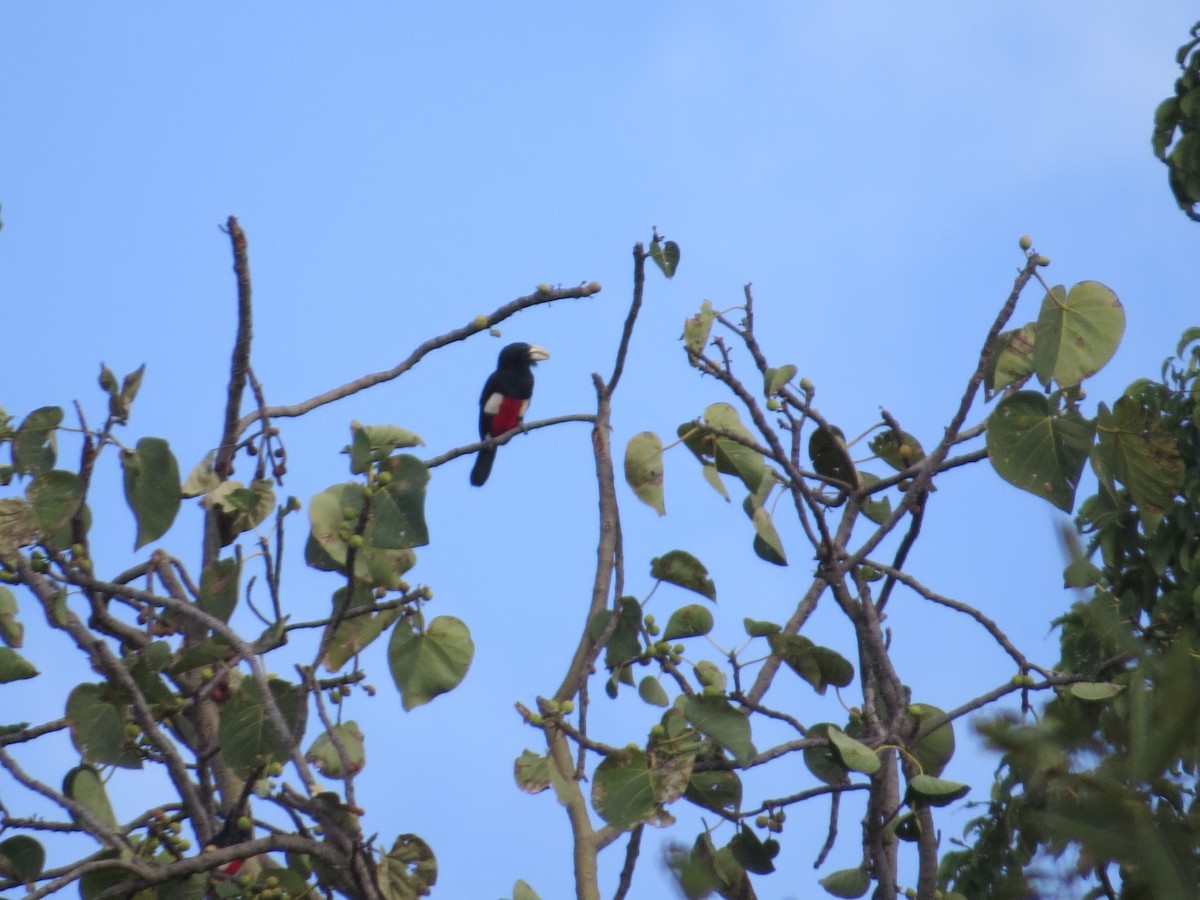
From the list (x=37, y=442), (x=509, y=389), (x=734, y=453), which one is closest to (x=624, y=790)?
(x=734, y=453)

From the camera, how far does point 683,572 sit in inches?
89.2

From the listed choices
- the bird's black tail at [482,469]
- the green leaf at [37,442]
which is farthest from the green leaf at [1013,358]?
the bird's black tail at [482,469]

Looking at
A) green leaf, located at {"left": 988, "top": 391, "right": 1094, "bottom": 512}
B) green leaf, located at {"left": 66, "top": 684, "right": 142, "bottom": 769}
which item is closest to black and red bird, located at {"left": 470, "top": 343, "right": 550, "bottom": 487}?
green leaf, located at {"left": 66, "top": 684, "right": 142, "bottom": 769}

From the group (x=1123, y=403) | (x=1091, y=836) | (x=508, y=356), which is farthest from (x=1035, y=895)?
(x=508, y=356)

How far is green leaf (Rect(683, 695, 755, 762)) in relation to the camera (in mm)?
1994

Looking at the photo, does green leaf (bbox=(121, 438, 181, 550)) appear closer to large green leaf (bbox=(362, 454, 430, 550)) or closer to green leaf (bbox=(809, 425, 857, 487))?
large green leaf (bbox=(362, 454, 430, 550))

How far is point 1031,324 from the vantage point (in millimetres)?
2443

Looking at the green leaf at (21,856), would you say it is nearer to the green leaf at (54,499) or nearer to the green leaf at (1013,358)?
the green leaf at (54,499)

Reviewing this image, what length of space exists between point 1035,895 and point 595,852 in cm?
150

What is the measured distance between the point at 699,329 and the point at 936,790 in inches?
36.8

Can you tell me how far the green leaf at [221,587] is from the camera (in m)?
2.28

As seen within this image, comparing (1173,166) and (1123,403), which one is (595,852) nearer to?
(1123,403)

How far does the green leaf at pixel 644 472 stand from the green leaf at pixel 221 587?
70cm

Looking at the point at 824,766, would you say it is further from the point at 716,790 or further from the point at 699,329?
the point at 699,329
